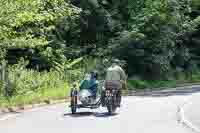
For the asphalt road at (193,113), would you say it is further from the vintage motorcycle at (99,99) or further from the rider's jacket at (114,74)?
the rider's jacket at (114,74)

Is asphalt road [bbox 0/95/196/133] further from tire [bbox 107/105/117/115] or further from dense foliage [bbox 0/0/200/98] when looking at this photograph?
dense foliage [bbox 0/0/200/98]

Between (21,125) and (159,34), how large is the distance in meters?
31.7

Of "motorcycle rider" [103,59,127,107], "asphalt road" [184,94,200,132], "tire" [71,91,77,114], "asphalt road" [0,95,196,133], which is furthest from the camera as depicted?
"motorcycle rider" [103,59,127,107]

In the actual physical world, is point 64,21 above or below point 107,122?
above

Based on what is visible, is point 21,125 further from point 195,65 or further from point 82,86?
point 195,65

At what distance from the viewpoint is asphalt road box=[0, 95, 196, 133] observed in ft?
57.6

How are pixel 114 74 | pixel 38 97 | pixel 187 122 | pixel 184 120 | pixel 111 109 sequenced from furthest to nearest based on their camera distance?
1. pixel 38 97
2. pixel 114 74
3. pixel 111 109
4. pixel 184 120
5. pixel 187 122

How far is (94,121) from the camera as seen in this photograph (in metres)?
20.0


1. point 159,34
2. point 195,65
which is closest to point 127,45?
point 159,34

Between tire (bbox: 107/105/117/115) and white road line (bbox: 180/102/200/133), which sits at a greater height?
tire (bbox: 107/105/117/115)

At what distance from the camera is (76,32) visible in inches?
1911

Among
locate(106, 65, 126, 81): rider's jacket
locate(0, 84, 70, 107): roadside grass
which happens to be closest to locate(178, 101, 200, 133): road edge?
locate(106, 65, 126, 81): rider's jacket

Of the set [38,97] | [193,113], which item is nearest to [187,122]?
[193,113]

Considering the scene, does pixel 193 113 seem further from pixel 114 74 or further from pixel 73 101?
pixel 73 101
